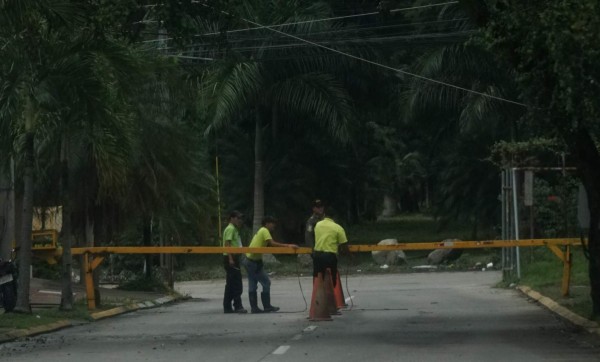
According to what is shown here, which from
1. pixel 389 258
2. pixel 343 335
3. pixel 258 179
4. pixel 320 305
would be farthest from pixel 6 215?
pixel 389 258

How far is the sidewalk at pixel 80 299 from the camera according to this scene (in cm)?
1852

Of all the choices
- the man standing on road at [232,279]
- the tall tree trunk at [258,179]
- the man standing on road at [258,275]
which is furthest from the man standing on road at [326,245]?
the tall tree trunk at [258,179]

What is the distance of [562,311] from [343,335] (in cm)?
497

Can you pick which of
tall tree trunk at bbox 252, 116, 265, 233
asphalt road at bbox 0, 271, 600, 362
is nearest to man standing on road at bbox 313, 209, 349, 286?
asphalt road at bbox 0, 271, 600, 362

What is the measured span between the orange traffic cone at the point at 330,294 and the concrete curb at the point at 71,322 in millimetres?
4622

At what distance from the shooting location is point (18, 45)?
17.0 meters

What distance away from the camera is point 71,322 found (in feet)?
66.9

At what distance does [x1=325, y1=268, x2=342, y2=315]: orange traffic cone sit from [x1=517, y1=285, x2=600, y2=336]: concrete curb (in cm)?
407

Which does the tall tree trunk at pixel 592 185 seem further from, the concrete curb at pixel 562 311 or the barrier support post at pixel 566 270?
the barrier support post at pixel 566 270

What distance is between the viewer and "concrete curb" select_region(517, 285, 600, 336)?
55.4 ft

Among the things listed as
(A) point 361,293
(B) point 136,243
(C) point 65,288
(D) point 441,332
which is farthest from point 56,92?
(B) point 136,243

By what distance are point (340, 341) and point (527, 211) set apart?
1598cm

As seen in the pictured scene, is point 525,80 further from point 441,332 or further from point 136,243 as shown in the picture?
point 136,243

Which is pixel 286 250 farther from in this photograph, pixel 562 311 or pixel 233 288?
pixel 562 311
